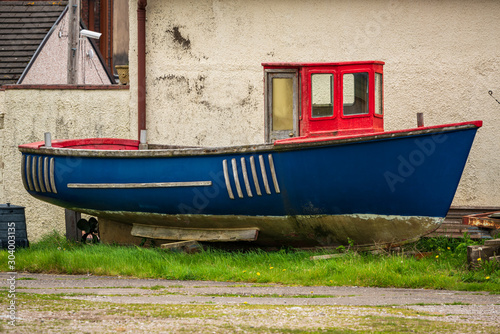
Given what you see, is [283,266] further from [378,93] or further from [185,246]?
[378,93]

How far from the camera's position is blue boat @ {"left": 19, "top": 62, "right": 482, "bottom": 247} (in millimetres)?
8539

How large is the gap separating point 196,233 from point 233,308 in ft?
11.7

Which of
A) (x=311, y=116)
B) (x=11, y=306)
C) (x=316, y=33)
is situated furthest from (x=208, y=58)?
(x=11, y=306)

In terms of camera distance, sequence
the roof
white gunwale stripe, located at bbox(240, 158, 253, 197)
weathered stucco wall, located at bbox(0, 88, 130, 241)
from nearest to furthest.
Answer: white gunwale stripe, located at bbox(240, 158, 253, 197), weathered stucco wall, located at bbox(0, 88, 130, 241), the roof

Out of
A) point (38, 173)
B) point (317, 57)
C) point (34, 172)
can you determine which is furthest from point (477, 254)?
point (34, 172)

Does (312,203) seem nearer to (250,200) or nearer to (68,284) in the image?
(250,200)

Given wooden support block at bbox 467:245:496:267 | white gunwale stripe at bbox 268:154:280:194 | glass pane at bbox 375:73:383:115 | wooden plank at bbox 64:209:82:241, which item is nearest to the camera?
wooden support block at bbox 467:245:496:267

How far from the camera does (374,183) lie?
861cm

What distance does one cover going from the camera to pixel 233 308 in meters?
6.41

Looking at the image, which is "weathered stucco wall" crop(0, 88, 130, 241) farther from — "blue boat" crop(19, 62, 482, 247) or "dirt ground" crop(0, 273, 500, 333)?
"dirt ground" crop(0, 273, 500, 333)

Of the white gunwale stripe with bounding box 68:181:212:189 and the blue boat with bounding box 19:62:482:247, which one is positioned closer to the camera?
the blue boat with bounding box 19:62:482:247

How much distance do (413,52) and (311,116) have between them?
306cm

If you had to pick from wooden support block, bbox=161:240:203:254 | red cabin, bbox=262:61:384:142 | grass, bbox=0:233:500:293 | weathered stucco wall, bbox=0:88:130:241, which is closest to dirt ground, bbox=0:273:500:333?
grass, bbox=0:233:500:293

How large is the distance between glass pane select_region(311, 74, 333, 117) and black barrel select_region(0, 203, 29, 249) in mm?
4545
